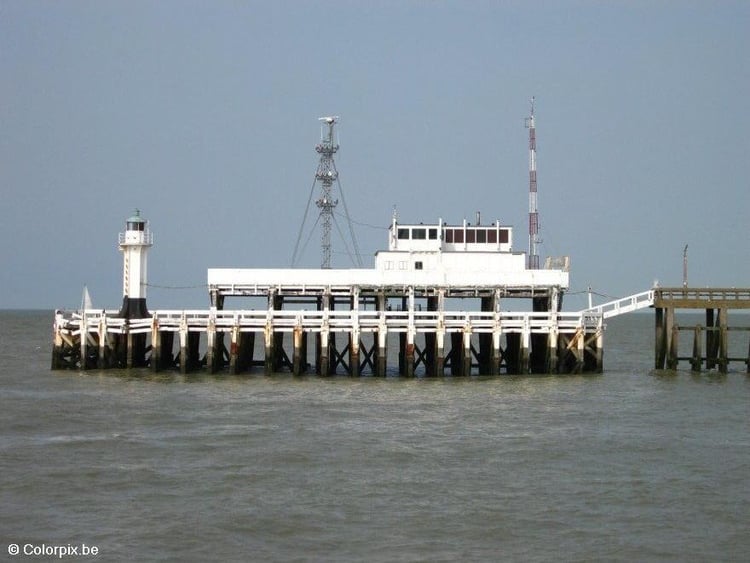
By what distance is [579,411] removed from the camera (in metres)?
38.6

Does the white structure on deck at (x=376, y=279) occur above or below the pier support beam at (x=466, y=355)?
above

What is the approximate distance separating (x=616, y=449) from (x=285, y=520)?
38.1 ft

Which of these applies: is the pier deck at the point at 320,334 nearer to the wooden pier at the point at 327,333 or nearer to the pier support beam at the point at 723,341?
the wooden pier at the point at 327,333

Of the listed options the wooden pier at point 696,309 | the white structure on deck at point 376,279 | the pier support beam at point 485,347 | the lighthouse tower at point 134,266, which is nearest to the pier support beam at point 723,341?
the wooden pier at point 696,309

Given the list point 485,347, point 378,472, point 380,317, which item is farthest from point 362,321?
point 378,472

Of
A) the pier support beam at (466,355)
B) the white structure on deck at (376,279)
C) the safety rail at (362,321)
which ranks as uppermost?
the white structure on deck at (376,279)

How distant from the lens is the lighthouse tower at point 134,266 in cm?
5025

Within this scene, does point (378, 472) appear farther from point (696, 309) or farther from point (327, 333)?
point (696, 309)

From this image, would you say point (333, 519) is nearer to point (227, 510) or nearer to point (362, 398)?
point (227, 510)

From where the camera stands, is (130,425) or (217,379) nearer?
(130,425)

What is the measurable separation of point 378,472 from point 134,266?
26.1 metres

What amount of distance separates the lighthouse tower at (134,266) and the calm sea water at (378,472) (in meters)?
5.61

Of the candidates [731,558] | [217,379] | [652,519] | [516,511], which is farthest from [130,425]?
[731,558]

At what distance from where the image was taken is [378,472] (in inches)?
1092
